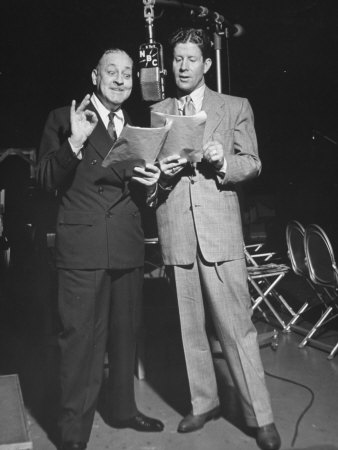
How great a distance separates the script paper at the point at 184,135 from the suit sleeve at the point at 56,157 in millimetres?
419

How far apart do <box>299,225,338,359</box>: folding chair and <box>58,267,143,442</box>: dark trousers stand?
177 cm

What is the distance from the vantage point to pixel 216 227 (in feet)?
8.39

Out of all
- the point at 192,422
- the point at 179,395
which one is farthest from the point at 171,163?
the point at 179,395

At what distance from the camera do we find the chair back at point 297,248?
14.5 ft

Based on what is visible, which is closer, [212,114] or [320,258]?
[212,114]

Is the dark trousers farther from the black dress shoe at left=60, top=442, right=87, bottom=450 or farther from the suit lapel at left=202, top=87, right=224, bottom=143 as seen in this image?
the suit lapel at left=202, top=87, right=224, bottom=143

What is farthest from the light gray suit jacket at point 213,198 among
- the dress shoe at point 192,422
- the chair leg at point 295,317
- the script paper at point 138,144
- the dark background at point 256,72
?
the dark background at point 256,72

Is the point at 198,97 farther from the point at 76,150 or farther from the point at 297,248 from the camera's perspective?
the point at 297,248

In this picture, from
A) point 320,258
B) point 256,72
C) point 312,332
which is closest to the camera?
point 320,258

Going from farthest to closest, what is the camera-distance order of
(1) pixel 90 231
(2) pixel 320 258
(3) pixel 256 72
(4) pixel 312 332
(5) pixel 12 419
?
(3) pixel 256 72, (4) pixel 312 332, (2) pixel 320 258, (1) pixel 90 231, (5) pixel 12 419

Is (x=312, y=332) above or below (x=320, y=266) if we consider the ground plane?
below

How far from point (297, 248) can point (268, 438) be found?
7.38 ft

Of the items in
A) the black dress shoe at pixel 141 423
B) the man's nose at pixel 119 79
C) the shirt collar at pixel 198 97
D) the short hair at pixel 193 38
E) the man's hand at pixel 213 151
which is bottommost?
the black dress shoe at pixel 141 423

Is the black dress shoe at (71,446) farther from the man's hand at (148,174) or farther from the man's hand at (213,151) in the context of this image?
the man's hand at (213,151)
